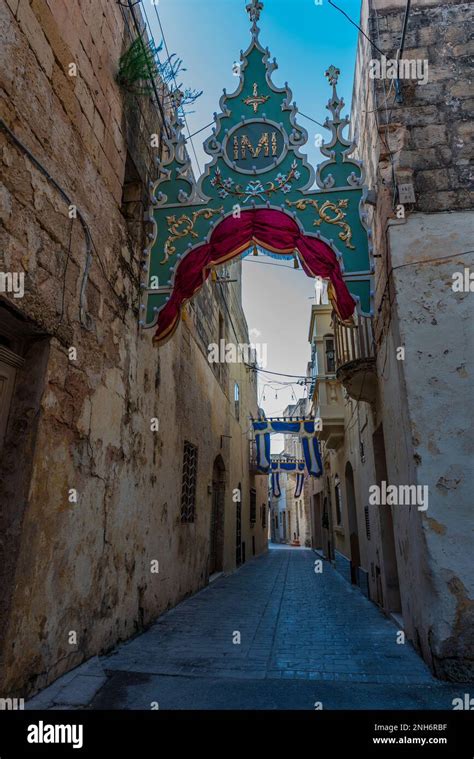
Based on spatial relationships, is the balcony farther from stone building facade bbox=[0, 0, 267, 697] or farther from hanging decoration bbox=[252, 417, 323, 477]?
hanging decoration bbox=[252, 417, 323, 477]

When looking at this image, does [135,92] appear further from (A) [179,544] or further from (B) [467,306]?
(A) [179,544]

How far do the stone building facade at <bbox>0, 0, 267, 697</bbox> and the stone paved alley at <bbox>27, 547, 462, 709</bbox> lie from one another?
0.90ft

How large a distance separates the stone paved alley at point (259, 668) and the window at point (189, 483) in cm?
148

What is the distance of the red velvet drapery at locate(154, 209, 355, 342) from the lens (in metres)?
4.58

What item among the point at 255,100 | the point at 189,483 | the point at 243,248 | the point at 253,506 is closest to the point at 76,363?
the point at 243,248

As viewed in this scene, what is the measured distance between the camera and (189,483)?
7199mm

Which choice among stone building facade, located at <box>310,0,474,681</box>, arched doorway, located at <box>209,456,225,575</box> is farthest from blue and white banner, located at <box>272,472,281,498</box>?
stone building facade, located at <box>310,0,474,681</box>

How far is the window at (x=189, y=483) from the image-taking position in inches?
268

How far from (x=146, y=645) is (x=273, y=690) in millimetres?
1610

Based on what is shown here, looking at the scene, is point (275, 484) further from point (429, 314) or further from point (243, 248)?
point (429, 314)

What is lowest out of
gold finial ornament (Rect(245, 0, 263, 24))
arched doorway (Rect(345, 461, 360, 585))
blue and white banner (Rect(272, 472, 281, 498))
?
arched doorway (Rect(345, 461, 360, 585))

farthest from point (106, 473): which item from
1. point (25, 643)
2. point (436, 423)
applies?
point (436, 423)
